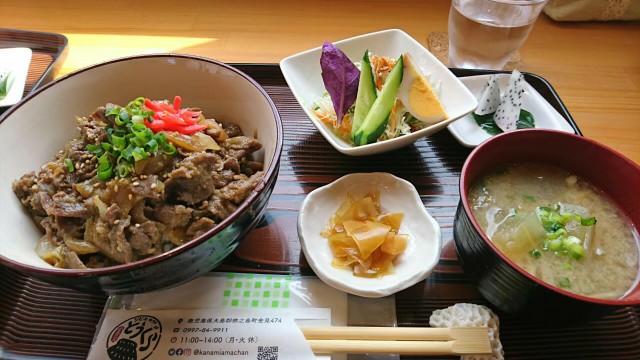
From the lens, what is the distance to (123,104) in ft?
5.13

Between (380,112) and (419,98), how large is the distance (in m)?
0.18

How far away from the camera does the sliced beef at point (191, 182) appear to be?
1232 millimetres

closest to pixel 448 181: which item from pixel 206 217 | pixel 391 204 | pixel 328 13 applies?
pixel 391 204

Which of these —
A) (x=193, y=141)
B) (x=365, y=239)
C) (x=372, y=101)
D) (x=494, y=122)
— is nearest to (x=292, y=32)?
(x=372, y=101)

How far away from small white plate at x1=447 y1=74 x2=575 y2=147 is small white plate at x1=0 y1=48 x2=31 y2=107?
1901 mm

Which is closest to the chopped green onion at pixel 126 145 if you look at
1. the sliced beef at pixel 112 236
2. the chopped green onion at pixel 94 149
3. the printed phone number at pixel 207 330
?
the chopped green onion at pixel 94 149

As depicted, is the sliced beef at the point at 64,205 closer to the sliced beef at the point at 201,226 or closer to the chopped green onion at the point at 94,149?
the chopped green onion at the point at 94,149

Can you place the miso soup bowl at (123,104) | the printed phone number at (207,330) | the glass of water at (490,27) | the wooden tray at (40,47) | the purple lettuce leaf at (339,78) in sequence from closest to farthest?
the miso soup bowl at (123,104)
the printed phone number at (207,330)
the purple lettuce leaf at (339,78)
the glass of water at (490,27)
the wooden tray at (40,47)

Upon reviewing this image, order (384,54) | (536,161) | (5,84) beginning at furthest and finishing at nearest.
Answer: (384,54) → (5,84) → (536,161)

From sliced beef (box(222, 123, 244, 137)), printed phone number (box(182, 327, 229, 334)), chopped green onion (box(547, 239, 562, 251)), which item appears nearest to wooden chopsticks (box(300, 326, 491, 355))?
printed phone number (box(182, 327, 229, 334))

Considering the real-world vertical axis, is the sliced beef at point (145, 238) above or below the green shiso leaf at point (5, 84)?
above

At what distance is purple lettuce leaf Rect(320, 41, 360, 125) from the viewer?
1792mm

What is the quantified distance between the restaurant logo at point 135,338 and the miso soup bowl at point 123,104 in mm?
110

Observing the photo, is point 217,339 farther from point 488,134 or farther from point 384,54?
point 384,54
